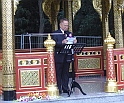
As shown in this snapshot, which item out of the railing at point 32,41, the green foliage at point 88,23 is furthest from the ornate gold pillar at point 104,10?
the green foliage at point 88,23

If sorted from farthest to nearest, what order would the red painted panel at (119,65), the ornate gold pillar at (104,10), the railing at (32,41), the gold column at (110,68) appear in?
the railing at (32,41) < the ornate gold pillar at (104,10) < the red painted panel at (119,65) < the gold column at (110,68)

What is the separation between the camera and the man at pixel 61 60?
8.31 meters

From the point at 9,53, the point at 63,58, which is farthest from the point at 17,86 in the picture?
the point at 63,58

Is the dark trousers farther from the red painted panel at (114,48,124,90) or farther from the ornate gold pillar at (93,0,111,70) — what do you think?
the ornate gold pillar at (93,0,111,70)

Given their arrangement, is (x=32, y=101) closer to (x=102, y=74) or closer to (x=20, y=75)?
(x=20, y=75)

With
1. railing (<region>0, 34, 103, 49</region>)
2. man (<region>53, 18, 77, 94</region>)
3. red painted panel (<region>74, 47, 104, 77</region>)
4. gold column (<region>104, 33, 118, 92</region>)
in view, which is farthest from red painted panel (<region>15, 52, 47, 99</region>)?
railing (<region>0, 34, 103, 49</region>)

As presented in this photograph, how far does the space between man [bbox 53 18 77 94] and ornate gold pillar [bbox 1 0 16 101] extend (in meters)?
1.11

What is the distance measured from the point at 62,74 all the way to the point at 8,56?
1553 millimetres

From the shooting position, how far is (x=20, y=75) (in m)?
7.98

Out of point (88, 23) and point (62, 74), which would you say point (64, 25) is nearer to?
point (62, 74)

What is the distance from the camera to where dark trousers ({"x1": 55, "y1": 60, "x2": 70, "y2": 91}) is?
8.49m

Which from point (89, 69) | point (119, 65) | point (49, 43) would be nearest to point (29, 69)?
point (49, 43)

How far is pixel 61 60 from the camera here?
8414 millimetres

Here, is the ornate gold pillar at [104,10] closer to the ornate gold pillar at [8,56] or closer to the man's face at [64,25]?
the man's face at [64,25]
